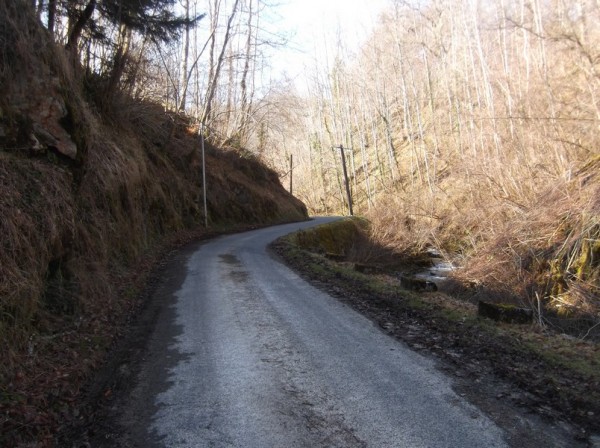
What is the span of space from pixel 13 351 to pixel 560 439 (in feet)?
17.3

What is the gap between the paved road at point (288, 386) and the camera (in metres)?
3.70

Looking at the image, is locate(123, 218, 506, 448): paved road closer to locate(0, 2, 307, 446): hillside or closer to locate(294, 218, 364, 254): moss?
locate(0, 2, 307, 446): hillside

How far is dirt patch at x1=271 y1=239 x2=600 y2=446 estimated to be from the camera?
3.72 m

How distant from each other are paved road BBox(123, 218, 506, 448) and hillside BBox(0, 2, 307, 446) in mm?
884

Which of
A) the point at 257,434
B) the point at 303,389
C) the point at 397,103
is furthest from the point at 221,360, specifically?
the point at 397,103

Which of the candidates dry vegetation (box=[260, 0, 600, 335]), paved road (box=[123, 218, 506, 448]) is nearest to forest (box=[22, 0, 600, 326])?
dry vegetation (box=[260, 0, 600, 335])

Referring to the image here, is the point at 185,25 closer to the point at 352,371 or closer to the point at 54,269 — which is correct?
the point at 54,269

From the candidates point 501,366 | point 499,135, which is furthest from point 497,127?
point 501,366

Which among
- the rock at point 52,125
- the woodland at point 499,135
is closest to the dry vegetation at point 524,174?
A: the woodland at point 499,135

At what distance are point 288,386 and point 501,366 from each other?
234cm

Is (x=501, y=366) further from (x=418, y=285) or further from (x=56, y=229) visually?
(x=56, y=229)

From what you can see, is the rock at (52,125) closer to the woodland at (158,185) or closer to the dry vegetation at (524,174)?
the woodland at (158,185)

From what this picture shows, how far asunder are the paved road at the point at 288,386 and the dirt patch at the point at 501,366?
25 cm

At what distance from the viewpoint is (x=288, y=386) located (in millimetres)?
4617
